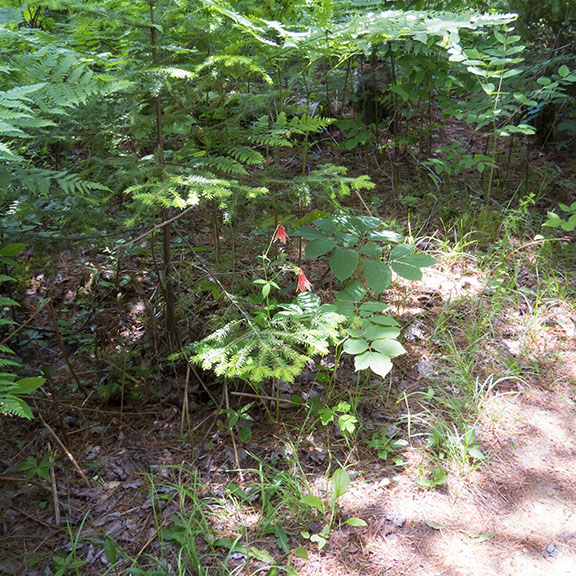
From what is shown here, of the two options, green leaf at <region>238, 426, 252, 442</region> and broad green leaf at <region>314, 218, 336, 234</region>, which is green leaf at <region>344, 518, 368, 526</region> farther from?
broad green leaf at <region>314, 218, 336, 234</region>

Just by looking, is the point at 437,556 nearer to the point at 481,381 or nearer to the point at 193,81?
the point at 481,381

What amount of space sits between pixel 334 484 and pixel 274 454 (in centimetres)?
43

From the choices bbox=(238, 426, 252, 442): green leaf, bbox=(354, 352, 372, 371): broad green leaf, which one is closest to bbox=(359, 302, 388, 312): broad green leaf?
bbox=(354, 352, 372, 371): broad green leaf

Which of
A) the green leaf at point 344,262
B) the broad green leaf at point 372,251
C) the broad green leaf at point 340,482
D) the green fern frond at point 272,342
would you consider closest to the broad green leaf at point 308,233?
the green leaf at point 344,262

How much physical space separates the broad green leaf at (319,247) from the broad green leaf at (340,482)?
3.54 ft

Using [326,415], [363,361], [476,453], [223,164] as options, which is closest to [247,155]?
[223,164]

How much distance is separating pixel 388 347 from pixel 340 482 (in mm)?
635

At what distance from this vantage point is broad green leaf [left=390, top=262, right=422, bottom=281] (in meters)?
2.54

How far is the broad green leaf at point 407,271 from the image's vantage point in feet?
8.35

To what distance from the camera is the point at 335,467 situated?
96.4 inches

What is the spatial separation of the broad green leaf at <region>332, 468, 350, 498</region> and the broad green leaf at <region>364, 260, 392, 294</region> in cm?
90

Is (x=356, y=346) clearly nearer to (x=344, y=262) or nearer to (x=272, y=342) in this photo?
(x=272, y=342)

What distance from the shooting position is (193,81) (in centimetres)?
235

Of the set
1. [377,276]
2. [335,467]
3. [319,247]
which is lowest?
[335,467]
